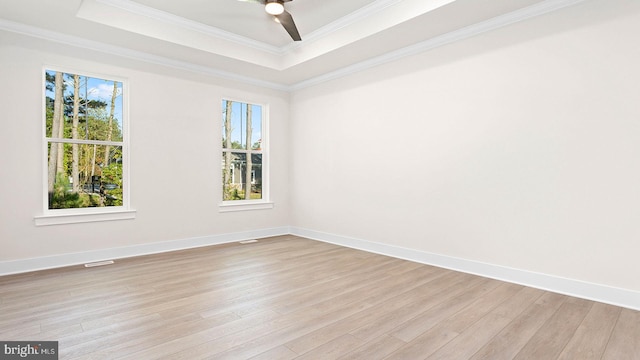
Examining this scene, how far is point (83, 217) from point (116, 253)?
0.59m

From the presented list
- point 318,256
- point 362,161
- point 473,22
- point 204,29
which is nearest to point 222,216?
point 318,256

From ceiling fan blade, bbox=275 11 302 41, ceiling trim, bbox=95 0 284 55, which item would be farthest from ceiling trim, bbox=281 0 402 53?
ceiling fan blade, bbox=275 11 302 41

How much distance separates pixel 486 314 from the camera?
2545mm

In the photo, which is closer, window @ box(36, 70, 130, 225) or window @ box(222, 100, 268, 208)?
window @ box(36, 70, 130, 225)

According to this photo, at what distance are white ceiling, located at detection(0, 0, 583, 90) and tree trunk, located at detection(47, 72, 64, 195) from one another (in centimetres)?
53

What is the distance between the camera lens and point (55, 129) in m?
3.88

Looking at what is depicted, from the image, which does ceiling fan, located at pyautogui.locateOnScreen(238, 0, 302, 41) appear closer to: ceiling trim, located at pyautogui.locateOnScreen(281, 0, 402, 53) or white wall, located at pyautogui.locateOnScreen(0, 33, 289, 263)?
ceiling trim, located at pyautogui.locateOnScreen(281, 0, 402, 53)

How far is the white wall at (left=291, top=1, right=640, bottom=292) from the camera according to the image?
2771 millimetres

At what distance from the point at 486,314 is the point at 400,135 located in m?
2.42

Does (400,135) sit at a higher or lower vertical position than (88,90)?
lower

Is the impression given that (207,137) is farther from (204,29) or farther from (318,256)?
(318,256)

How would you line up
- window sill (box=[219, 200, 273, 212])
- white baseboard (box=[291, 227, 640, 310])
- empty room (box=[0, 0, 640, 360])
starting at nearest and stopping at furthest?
empty room (box=[0, 0, 640, 360]) → white baseboard (box=[291, 227, 640, 310]) → window sill (box=[219, 200, 273, 212])

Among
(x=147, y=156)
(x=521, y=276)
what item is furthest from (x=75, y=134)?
(x=521, y=276)

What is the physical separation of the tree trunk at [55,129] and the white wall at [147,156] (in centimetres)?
14
